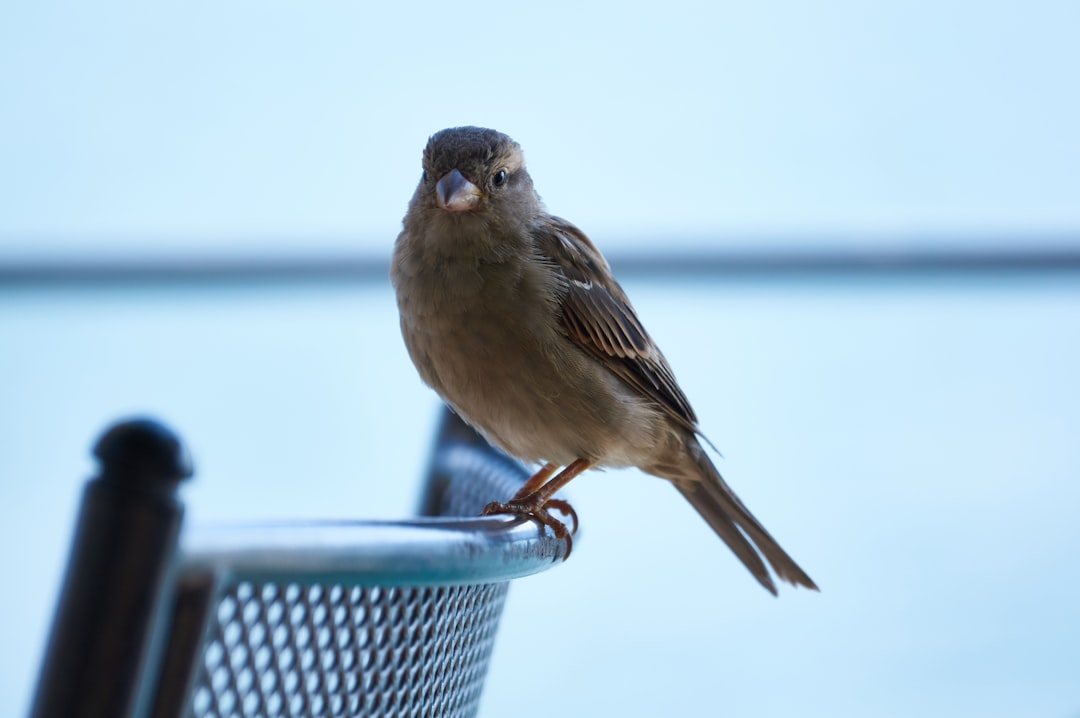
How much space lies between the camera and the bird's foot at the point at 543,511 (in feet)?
5.67

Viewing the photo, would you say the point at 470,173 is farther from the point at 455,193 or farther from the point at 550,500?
the point at 550,500

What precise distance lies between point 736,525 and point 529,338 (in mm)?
808

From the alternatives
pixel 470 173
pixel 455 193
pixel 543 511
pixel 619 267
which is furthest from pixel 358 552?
pixel 619 267

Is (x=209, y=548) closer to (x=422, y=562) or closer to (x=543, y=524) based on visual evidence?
(x=422, y=562)

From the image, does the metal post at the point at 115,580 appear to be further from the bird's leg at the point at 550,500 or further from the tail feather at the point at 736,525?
the tail feather at the point at 736,525

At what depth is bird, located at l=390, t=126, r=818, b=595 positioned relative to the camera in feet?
7.86

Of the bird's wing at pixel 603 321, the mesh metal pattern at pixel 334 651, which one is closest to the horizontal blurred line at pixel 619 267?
the bird's wing at pixel 603 321

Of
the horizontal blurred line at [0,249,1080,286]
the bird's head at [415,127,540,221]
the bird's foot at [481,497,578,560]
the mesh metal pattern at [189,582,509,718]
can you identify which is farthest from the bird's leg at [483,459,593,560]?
the horizontal blurred line at [0,249,1080,286]

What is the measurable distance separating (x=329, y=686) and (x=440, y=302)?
140 centimetres

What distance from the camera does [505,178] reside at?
264 centimetres

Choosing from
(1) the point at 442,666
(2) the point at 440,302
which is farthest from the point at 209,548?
(2) the point at 440,302

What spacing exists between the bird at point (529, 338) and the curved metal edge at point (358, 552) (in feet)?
3.31

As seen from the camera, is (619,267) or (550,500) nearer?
(550,500)

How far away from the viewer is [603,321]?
2.64 metres
